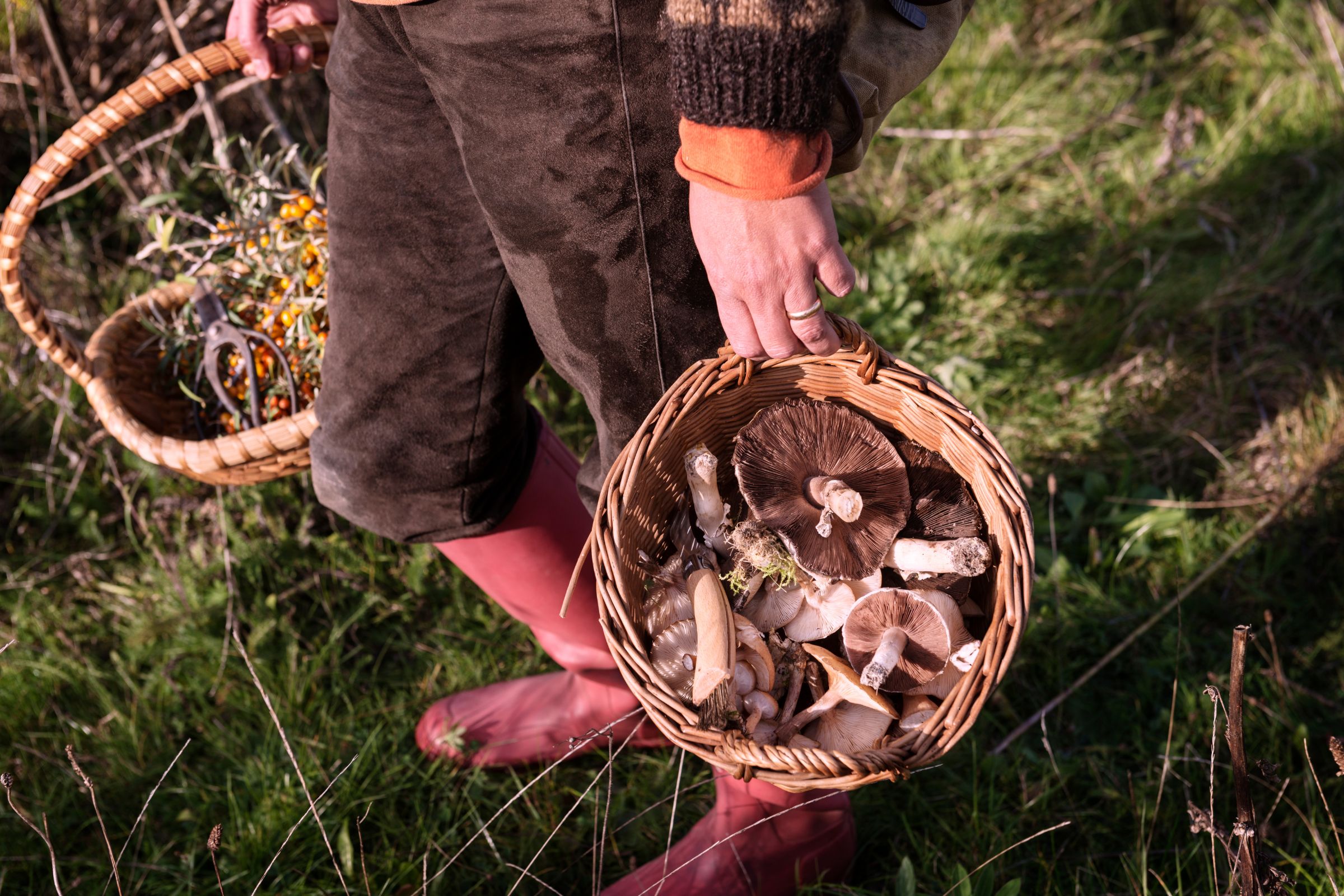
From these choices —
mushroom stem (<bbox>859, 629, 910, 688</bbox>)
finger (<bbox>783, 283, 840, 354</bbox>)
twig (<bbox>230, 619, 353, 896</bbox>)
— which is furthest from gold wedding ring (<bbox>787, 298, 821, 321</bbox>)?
twig (<bbox>230, 619, 353, 896</bbox>)

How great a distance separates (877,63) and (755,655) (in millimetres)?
931

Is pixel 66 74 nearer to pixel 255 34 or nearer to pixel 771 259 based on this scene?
pixel 255 34

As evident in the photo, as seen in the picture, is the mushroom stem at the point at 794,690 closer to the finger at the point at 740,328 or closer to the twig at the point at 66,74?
the finger at the point at 740,328

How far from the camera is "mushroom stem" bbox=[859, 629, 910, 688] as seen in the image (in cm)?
149

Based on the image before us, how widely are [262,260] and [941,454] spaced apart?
1.62m

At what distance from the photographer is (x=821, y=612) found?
1.66 meters

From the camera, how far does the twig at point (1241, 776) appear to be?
1.16 metres

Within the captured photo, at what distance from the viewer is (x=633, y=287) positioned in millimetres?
1318

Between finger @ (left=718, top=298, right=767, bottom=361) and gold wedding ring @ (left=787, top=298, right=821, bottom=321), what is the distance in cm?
6

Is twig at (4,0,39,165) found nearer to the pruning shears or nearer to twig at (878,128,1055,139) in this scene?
the pruning shears

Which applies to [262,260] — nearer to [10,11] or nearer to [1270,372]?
[10,11]

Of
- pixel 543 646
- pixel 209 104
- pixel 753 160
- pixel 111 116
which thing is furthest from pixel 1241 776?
pixel 209 104

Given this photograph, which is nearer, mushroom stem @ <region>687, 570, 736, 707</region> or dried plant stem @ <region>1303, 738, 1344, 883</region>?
mushroom stem @ <region>687, 570, 736, 707</region>

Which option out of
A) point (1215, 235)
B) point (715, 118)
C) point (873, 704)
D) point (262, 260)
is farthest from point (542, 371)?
point (1215, 235)
